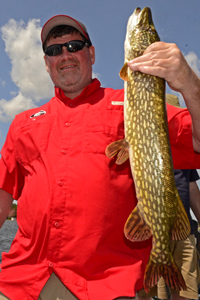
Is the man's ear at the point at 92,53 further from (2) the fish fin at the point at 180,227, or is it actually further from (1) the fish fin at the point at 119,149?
(2) the fish fin at the point at 180,227

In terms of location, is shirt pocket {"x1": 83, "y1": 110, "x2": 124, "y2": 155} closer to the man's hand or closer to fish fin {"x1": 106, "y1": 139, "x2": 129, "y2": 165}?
fish fin {"x1": 106, "y1": 139, "x2": 129, "y2": 165}

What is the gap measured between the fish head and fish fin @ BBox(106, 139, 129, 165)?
0.73 meters

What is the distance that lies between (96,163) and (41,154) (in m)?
0.54

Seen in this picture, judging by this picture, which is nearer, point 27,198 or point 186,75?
point 186,75

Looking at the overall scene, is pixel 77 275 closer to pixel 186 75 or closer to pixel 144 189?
pixel 144 189

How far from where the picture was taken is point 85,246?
2.15 meters

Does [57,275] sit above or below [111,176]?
below

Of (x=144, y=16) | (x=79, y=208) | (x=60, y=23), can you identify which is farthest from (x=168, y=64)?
(x=60, y=23)

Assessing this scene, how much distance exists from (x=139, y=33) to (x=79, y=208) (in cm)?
153

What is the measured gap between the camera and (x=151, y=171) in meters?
2.12

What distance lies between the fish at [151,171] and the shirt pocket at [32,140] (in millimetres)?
695

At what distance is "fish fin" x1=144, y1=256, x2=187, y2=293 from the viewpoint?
195cm

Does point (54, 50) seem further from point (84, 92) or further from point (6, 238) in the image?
point (6, 238)

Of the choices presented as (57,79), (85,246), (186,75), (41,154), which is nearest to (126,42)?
(186,75)
